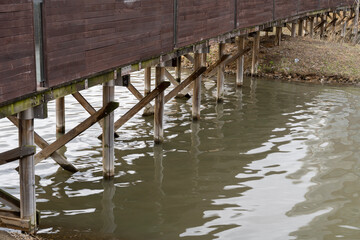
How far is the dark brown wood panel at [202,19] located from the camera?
12.3 m

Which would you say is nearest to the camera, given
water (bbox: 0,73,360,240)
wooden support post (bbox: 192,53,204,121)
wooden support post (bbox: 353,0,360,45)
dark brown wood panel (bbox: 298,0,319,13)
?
water (bbox: 0,73,360,240)

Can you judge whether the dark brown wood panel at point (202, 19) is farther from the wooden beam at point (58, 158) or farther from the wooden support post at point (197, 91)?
the wooden beam at point (58, 158)

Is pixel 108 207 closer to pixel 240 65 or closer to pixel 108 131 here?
pixel 108 131

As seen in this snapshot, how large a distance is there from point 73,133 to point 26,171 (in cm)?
224

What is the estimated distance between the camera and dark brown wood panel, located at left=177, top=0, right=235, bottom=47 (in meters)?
12.3

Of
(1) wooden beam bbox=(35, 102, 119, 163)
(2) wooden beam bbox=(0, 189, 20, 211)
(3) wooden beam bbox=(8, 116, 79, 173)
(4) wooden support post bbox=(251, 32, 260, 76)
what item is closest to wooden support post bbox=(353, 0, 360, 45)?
(4) wooden support post bbox=(251, 32, 260, 76)

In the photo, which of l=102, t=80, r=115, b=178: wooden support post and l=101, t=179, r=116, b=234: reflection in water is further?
l=102, t=80, r=115, b=178: wooden support post

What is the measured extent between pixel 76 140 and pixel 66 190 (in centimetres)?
307

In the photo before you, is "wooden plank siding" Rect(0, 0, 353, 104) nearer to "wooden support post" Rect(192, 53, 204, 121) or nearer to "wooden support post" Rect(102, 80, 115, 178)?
"wooden support post" Rect(102, 80, 115, 178)

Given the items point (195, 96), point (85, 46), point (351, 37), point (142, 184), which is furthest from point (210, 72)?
point (351, 37)

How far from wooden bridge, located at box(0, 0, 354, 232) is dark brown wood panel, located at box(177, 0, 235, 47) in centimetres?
2

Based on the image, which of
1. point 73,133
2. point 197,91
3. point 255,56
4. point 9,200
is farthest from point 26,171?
point 255,56

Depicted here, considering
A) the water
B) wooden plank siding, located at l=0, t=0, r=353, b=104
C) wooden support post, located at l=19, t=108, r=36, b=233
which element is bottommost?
the water

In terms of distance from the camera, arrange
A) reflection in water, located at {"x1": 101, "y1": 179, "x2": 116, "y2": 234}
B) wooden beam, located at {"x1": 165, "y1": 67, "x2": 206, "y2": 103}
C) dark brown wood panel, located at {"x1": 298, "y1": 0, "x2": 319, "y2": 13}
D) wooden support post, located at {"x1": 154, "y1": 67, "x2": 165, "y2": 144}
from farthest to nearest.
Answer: dark brown wood panel, located at {"x1": 298, "y1": 0, "x2": 319, "y2": 13} → wooden beam, located at {"x1": 165, "y1": 67, "x2": 206, "y2": 103} → wooden support post, located at {"x1": 154, "y1": 67, "x2": 165, "y2": 144} → reflection in water, located at {"x1": 101, "y1": 179, "x2": 116, "y2": 234}
